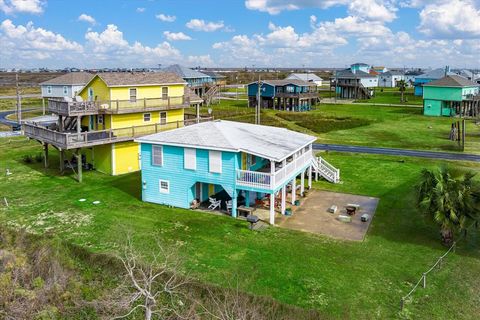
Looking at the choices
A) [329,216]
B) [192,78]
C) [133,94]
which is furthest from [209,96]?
[329,216]

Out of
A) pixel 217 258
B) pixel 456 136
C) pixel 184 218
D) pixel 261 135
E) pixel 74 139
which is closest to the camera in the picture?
pixel 217 258

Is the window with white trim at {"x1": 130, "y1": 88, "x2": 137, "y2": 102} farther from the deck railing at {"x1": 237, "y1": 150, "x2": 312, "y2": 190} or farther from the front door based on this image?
the deck railing at {"x1": 237, "y1": 150, "x2": 312, "y2": 190}

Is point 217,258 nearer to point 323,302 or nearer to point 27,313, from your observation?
point 323,302

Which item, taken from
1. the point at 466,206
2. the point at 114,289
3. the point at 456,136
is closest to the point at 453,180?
the point at 466,206

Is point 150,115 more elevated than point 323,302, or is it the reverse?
point 150,115

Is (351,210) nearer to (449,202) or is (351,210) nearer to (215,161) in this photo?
(449,202)

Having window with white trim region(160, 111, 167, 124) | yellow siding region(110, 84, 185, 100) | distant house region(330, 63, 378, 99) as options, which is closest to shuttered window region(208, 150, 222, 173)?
yellow siding region(110, 84, 185, 100)

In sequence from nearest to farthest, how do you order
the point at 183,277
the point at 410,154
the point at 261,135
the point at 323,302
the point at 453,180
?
1. the point at 323,302
2. the point at 183,277
3. the point at 453,180
4. the point at 261,135
5. the point at 410,154
